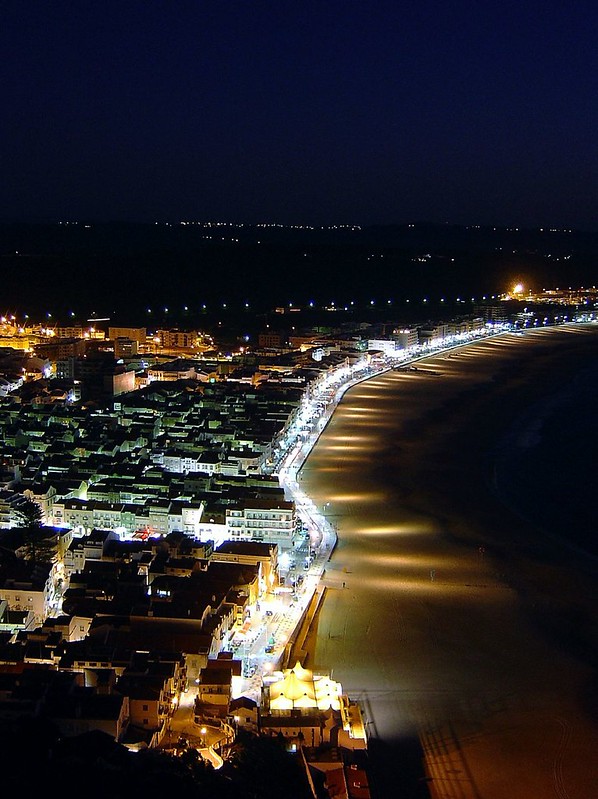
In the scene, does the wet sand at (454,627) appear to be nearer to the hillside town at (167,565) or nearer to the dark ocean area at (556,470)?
the dark ocean area at (556,470)

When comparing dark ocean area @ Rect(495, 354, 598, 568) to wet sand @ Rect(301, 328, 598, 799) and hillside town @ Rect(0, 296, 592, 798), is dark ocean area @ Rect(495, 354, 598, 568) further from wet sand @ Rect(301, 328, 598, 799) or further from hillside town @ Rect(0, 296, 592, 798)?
hillside town @ Rect(0, 296, 592, 798)

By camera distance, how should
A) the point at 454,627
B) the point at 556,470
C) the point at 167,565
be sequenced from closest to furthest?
the point at 454,627, the point at 167,565, the point at 556,470

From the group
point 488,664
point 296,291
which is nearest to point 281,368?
point 488,664

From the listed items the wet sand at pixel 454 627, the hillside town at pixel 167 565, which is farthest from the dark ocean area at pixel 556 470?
the hillside town at pixel 167 565

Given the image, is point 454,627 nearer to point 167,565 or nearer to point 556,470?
point 167,565

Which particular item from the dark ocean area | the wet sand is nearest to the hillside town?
the wet sand

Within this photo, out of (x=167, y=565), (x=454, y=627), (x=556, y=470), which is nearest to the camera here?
(x=454, y=627)

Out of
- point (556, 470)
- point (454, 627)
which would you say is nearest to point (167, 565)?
point (454, 627)
